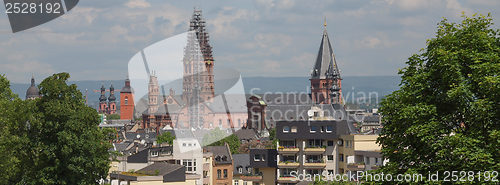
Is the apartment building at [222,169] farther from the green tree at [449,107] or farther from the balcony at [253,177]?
the green tree at [449,107]

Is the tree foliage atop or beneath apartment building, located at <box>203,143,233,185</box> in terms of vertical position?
atop

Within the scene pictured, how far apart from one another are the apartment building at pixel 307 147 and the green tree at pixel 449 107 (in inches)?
1933

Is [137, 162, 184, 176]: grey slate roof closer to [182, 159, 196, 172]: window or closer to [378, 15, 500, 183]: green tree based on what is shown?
[182, 159, 196, 172]: window

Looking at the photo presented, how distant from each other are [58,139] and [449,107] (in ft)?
121

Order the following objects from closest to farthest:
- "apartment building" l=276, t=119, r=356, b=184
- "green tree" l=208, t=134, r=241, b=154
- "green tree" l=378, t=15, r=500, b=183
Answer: "green tree" l=378, t=15, r=500, b=183
"apartment building" l=276, t=119, r=356, b=184
"green tree" l=208, t=134, r=241, b=154

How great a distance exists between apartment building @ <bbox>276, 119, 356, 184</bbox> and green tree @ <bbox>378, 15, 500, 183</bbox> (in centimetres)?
4911

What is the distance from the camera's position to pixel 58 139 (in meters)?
60.1

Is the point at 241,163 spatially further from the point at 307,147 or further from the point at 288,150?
the point at 307,147

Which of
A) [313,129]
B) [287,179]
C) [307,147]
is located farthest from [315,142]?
[287,179]

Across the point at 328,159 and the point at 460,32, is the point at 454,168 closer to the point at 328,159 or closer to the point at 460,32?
the point at 460,32

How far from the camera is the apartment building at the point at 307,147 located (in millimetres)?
81787

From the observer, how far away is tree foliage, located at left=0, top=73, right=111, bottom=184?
193ft

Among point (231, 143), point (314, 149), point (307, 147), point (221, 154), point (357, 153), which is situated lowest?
point (221, 154)

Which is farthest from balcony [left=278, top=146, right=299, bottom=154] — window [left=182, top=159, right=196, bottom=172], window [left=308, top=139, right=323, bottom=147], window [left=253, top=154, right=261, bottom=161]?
window [left=182, top=159, right=196, bottom=172]
